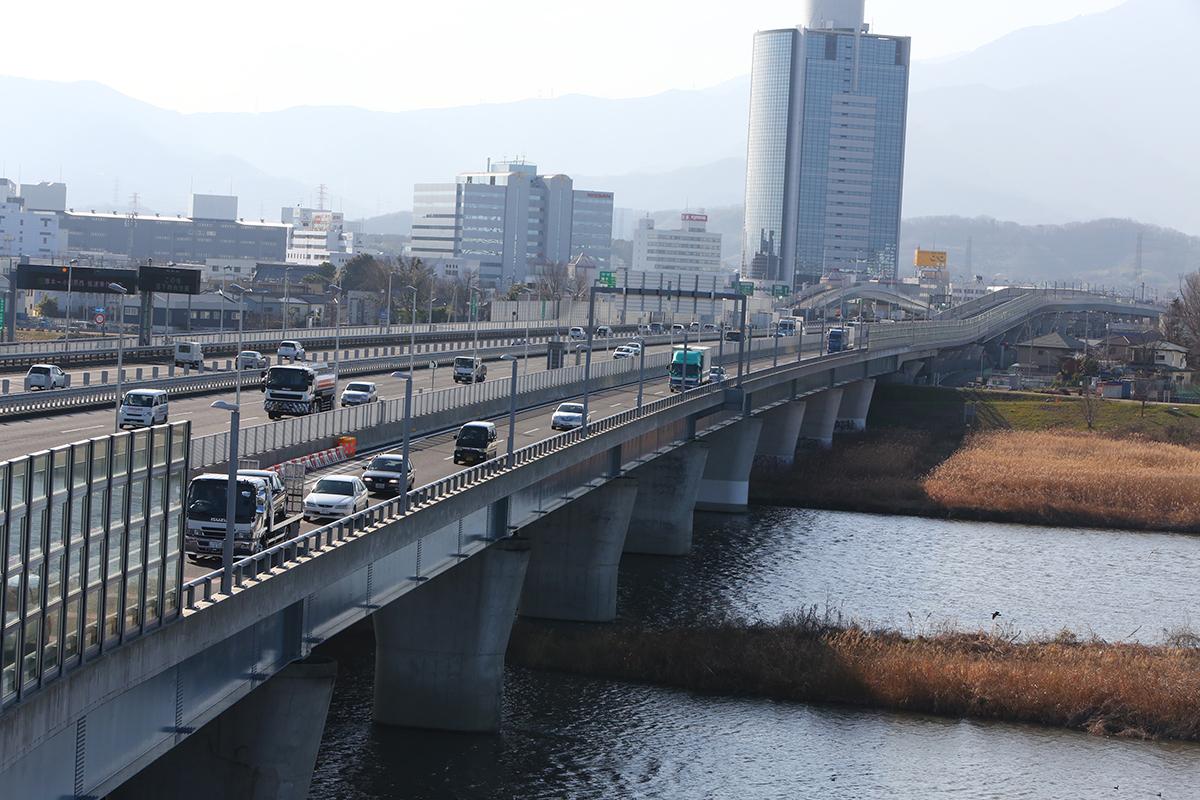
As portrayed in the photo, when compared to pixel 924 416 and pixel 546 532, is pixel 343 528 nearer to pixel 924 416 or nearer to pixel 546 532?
pixel 546 532

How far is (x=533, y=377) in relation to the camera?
86.9m

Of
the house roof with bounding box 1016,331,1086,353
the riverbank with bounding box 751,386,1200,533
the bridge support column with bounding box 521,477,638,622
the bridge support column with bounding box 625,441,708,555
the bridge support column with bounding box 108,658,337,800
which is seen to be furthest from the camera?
the house roof with bounding box 1016,331,1086,353

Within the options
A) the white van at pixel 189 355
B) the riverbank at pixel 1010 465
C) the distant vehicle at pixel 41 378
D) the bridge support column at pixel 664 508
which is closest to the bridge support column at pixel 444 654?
the distant vehicle at pixel 41 378

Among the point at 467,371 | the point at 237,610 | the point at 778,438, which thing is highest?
the point at 467,371

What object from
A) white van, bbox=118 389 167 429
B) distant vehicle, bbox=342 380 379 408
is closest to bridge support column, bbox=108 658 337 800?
white van, bbox=118 389 167 429

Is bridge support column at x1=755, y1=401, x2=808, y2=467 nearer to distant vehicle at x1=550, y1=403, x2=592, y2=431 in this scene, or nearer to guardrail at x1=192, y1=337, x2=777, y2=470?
guardrail at x1=192, y1=337, x2=777, y2=470

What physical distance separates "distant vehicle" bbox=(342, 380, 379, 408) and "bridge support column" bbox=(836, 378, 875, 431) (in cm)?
6885

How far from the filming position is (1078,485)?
10244 cm

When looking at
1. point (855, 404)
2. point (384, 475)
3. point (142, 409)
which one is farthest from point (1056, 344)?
point (384, 475)

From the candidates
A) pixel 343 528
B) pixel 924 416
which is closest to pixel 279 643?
pixel 343 528

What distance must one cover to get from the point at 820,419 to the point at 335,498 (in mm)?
89314

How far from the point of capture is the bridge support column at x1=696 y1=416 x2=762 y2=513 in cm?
9981

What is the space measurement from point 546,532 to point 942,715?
836 inches

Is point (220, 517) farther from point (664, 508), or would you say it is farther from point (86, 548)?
point (664, 508)
